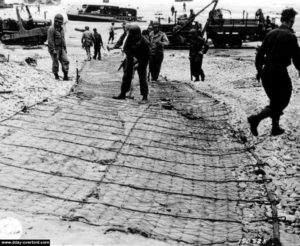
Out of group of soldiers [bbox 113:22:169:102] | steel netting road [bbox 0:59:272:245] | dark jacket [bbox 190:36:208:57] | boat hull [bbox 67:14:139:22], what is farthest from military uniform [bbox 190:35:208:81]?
boat hull [bbox 67:14:139:22]

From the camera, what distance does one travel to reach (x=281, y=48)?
190 inches

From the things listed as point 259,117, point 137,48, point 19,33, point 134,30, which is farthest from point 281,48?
point 19,33

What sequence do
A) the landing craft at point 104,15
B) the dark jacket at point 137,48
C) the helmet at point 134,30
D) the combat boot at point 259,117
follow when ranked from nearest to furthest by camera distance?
1. the combat boot at point 259,117
2. the helmet at point 134,30
3. the dark jacket at point 137,48
4. the landing craft at point 104,15

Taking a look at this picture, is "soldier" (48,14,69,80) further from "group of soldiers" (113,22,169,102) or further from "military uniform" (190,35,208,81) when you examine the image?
"military uniform" (190,35,208,81)

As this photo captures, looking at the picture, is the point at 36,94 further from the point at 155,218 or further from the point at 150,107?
the point at 155,218

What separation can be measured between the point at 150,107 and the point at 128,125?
4.70ft

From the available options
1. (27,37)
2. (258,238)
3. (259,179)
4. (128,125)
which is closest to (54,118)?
(128,125)

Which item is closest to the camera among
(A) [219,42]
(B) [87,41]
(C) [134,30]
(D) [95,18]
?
(C) [134,30]

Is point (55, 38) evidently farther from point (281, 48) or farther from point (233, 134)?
point (281, 48)

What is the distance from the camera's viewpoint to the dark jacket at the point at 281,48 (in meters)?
4.78

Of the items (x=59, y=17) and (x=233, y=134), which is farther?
(x=59, y=17)

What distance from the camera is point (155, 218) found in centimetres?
346

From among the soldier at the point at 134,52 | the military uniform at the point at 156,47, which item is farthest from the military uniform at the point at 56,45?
the soldier at the point at 134,52

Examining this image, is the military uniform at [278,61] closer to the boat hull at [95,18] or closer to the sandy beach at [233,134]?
the sandy beach at [233,134]
